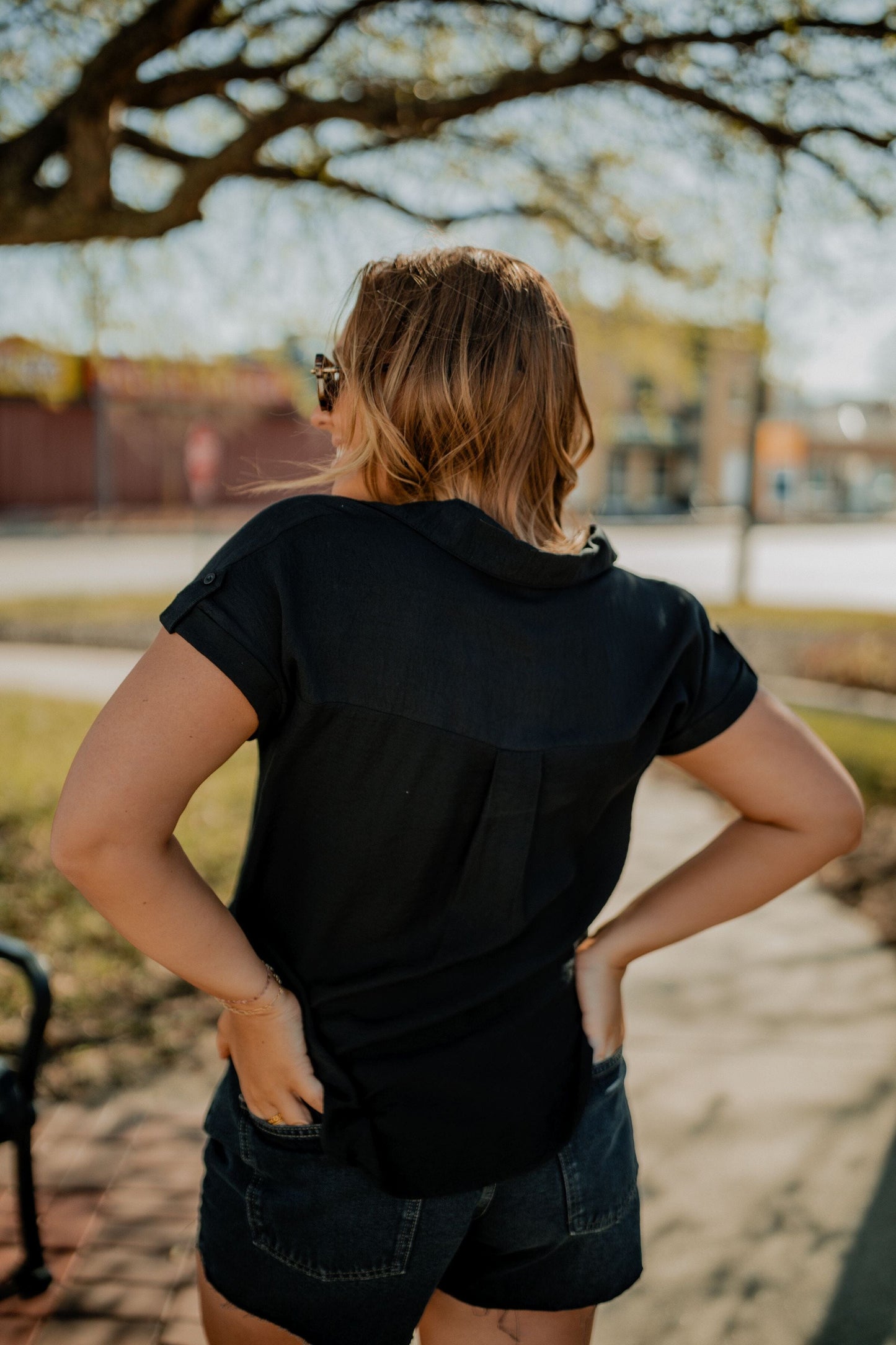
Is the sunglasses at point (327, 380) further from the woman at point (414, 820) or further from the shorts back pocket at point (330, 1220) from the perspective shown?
the shorts back pocket at point (330, 1220)

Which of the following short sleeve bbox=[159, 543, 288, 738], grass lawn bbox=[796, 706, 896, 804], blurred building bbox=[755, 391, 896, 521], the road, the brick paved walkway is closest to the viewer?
short sleeve bbox=[159, 543, 288, 738]

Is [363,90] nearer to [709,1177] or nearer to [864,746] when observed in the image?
[709,1177]

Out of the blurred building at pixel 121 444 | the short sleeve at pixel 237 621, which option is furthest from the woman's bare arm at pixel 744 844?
the blurred building at pixel 121 444

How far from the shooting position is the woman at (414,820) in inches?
41.2

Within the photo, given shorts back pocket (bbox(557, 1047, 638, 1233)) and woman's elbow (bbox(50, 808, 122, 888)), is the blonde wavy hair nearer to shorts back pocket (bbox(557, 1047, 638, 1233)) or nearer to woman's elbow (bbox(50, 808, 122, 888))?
woman's elbow (bbox(50, 808, 122, 888))

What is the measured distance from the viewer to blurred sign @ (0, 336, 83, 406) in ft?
17.9

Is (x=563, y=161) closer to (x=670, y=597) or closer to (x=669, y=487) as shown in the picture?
(x=670, y=597)

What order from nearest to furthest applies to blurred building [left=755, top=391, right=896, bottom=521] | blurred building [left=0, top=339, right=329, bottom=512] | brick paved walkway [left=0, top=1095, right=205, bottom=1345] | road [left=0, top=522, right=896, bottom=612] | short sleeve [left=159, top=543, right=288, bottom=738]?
short sleeve [left=159, top=543, right=288, bottom=738]
brick paved walkway [left=0, top=1095, right=205, bottom=1345]
road [left=0, top=522, right=896, bottom=612]
blurred building [left=0, top=339, right=329, bottom=512]
blurred building [left=755, top=391, right=896, bottom=521]

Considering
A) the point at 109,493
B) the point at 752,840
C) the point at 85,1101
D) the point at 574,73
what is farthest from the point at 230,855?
the point at 109,493

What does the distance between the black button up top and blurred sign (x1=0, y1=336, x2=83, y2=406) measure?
191 inches

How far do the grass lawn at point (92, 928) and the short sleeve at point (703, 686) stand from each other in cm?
242

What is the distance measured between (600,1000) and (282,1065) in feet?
1.30

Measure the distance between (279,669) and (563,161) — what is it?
14.8 ft

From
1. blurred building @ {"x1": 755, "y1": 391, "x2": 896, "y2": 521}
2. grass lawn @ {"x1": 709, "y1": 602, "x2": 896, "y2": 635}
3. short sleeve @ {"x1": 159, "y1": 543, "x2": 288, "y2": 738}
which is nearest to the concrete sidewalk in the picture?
short sleeve @ {"x1": 159, "y1": 543, "x2": 288, "y2": 738}
